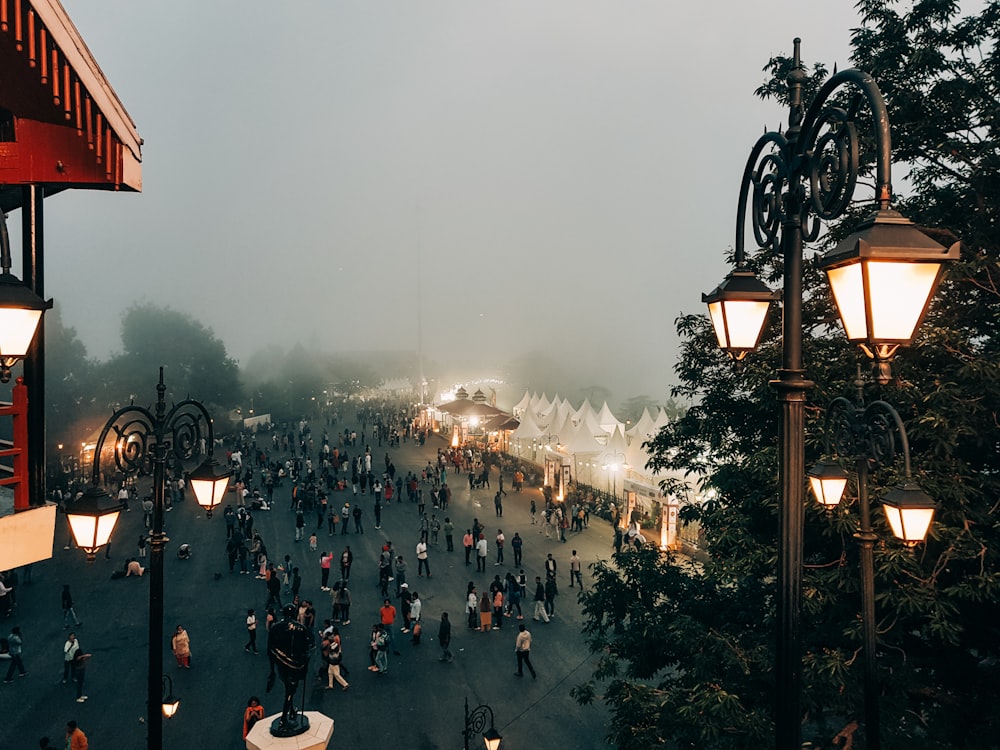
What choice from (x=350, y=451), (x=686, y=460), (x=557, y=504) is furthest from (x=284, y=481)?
(x=686, y=460)

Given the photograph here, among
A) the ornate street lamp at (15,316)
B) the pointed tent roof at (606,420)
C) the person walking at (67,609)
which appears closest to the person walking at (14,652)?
the person walking at (67,609)

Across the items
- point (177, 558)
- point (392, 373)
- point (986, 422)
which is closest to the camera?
point (986, 422)

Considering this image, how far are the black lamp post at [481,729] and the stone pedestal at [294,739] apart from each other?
187cm

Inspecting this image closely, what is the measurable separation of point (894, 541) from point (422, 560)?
14.6 metres

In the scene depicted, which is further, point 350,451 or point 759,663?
point 350,451

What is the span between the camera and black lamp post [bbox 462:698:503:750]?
884cm

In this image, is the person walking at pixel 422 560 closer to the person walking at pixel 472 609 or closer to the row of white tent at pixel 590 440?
the person walking at pixel 472 609

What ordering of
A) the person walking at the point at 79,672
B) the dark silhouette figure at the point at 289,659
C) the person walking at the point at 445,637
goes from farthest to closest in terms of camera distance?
the person walking at the point at 445,637 → the person walking at the point at 79,672 → the dark silhouette figure at the point at 289,659

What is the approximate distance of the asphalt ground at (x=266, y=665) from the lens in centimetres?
1104

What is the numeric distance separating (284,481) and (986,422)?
32975 mm

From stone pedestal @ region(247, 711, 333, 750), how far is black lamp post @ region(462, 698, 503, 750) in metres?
1.87

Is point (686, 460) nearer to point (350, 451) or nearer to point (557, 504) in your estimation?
point (557, 504)

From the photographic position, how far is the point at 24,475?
5.80 meters

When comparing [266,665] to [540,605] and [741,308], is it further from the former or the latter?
[741,308]
